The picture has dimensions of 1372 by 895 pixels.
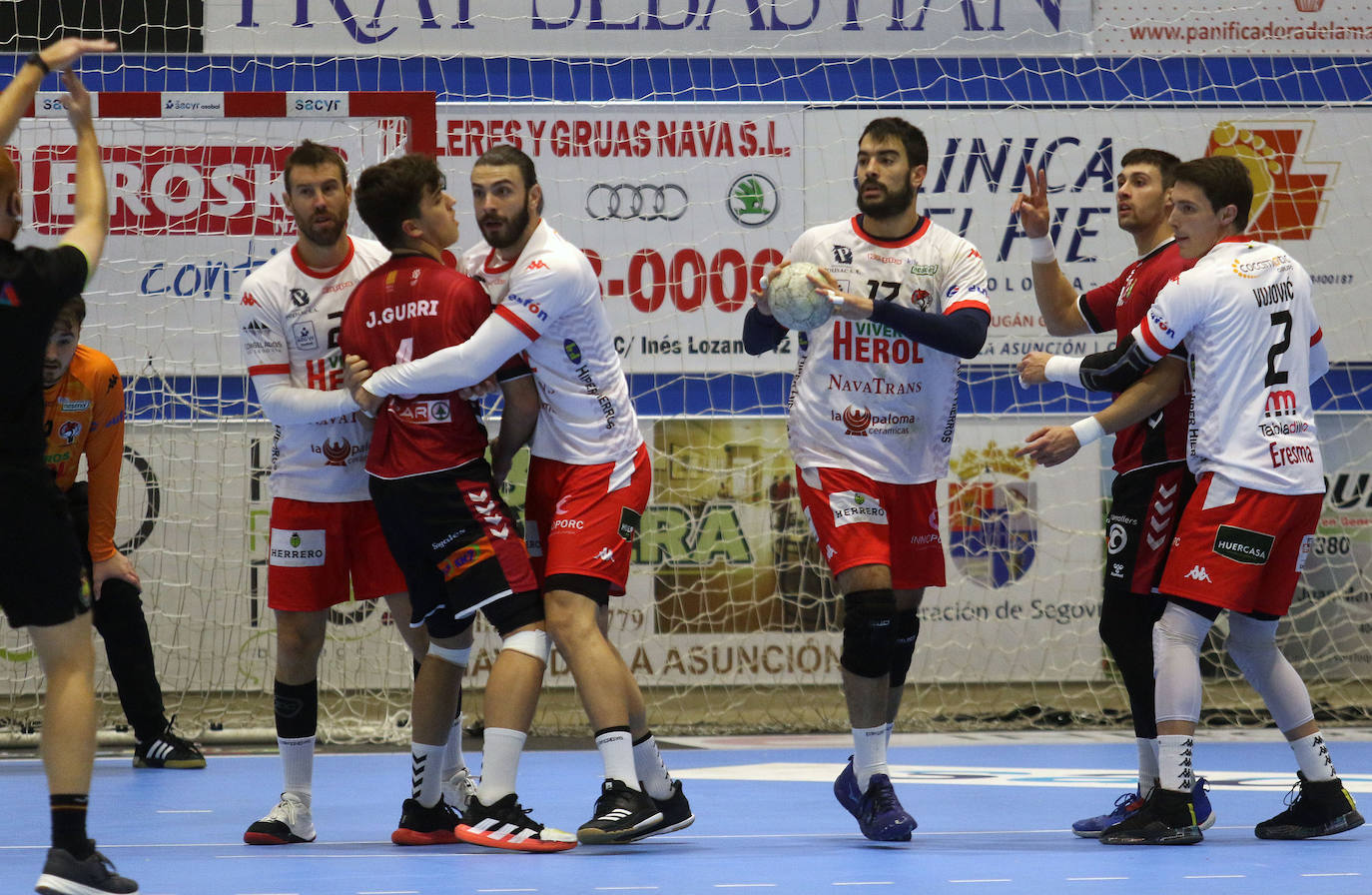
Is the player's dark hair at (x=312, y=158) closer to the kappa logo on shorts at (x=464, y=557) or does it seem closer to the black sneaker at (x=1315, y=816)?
the kappa logo on shorts at (x=464, y=557)

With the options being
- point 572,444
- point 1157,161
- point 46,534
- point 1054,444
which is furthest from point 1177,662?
point 46,534

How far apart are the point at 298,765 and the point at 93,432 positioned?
2.17 m

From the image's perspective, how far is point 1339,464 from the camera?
867 cm

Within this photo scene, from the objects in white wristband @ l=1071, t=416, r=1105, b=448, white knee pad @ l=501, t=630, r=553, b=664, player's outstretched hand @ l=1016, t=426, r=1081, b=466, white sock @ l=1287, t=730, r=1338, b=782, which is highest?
white wristband @ l=1071, t=416, r=1105, b=448

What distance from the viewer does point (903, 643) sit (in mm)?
A: 5004

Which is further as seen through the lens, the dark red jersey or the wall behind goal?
the wall behind goal

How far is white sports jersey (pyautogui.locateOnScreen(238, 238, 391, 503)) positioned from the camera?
15.5ft

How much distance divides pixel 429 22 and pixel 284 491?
4431mm

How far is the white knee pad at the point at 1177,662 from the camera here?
445 centimetres

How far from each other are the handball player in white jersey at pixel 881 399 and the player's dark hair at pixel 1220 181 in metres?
0.73

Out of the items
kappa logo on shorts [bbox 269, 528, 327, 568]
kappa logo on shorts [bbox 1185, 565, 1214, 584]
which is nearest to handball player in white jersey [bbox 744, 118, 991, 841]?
kappa logo on shorts [bbox 1185, 565, 1214, 584]

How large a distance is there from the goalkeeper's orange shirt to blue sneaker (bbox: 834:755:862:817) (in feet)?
11.0

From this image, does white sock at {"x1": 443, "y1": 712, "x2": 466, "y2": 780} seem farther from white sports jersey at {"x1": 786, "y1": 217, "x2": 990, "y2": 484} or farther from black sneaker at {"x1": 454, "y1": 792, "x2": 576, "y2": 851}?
white sports jersey at {"x1": 786, "y1": 217, "x2": 990, "y2": 484}

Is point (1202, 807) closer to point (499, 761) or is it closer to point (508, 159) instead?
point (499, 761)
